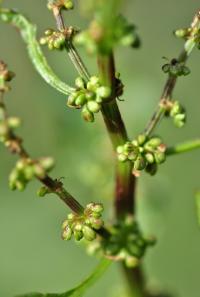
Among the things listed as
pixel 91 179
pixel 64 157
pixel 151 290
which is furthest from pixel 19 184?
pixel 64 157

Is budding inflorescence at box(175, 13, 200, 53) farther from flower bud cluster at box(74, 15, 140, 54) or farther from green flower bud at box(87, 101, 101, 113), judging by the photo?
flower bud cluster at box(74, 15, 140, 54)

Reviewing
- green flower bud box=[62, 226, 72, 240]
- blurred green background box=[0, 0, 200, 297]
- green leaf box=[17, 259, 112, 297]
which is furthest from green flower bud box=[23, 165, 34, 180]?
blurred green background box=[0, 0, 200, 297]

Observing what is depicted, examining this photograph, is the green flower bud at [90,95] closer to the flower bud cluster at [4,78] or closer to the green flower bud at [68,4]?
the flower bud cluster at [4,78]

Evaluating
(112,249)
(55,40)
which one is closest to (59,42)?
(55,40)

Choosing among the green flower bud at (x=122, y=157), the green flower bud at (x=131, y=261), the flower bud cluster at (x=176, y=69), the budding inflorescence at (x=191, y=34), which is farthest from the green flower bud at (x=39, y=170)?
the green flower bud at (x=131, y=261)

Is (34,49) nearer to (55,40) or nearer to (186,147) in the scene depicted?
(55,40)

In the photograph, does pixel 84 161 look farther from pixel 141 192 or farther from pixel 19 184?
pixel 19 184

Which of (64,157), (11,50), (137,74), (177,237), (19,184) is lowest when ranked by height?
(19,184)
